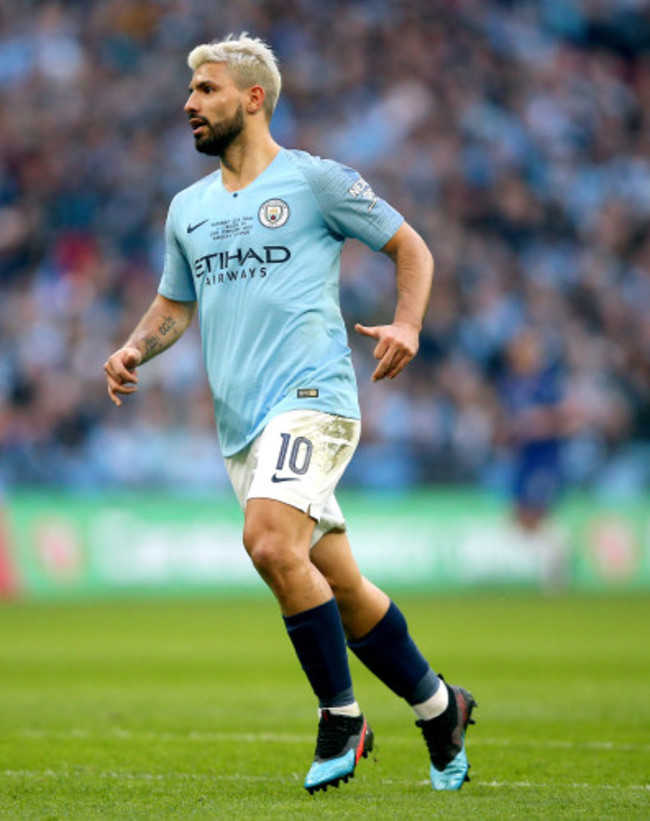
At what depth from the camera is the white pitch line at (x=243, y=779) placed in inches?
205

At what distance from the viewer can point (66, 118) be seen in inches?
806

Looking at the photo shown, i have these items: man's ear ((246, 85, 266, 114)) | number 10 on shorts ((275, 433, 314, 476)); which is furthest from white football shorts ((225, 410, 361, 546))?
man's ear ((246, 85, 266, 114))

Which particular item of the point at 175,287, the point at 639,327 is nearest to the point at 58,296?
the point at 639,327

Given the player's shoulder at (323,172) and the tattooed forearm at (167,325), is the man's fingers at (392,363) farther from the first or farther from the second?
the tattooed forearm at (167,325)

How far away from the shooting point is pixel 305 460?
4977 millimetres

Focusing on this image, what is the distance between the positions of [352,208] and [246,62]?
68cm

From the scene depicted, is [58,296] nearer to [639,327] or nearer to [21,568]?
[21,568]

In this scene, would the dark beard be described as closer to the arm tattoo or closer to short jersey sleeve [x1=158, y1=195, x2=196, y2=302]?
short jersey sleeve [x1=158, y1=195, x2=196, y2=302]

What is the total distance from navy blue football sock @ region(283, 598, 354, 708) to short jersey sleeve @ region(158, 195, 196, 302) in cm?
140

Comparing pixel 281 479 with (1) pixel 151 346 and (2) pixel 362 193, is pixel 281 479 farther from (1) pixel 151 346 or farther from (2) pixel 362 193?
(2) pixel 362 193

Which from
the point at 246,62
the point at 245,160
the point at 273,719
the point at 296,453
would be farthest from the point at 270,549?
the point at 273,719

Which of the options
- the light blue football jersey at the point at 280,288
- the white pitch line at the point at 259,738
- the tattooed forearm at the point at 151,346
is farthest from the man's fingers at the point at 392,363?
the white pitch line at the point at 259,738

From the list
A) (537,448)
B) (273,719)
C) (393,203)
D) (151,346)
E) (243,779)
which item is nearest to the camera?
(243,779)

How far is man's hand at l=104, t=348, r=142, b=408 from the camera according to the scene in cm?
532
